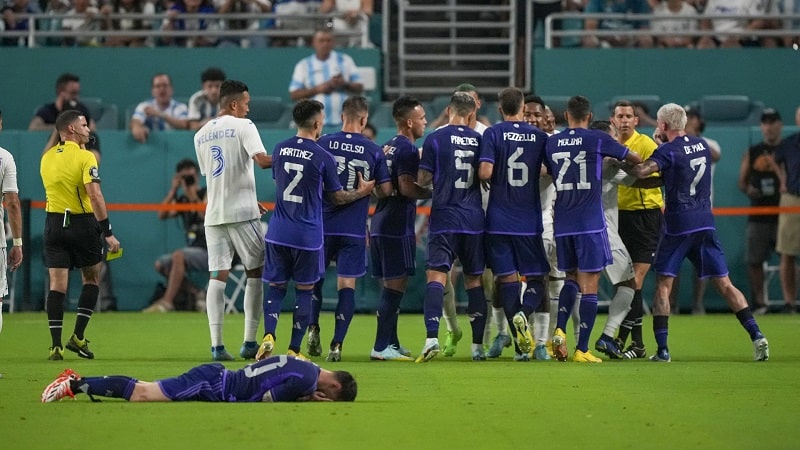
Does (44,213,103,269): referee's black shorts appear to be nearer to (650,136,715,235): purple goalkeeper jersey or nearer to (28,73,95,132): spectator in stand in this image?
(650,136,715,235): purple goalkeeper jersey

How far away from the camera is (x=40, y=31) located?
2092cm

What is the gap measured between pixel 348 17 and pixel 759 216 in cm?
680

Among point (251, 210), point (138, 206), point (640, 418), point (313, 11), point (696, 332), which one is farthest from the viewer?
point (313, 11)

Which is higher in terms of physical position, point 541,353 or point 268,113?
point 268,113

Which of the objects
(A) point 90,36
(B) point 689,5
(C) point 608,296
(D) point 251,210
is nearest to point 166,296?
(A) point 90,36

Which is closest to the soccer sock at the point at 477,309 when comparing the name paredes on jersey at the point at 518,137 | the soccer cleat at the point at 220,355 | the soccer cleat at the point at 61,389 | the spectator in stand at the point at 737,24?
the name paredes on jersey at the point at 518,137

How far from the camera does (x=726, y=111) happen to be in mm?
20562

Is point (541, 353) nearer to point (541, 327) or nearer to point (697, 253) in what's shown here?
point (541, 327)

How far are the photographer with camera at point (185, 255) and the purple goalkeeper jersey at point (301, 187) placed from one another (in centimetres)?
770

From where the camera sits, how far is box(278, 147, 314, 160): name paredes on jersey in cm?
1195

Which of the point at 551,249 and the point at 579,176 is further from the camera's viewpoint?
the point at 551,249

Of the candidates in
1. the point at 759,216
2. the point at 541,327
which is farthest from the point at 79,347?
the point at 759,216

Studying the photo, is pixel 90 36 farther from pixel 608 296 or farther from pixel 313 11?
pixel 608 296

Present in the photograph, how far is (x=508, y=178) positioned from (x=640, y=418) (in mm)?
4351
